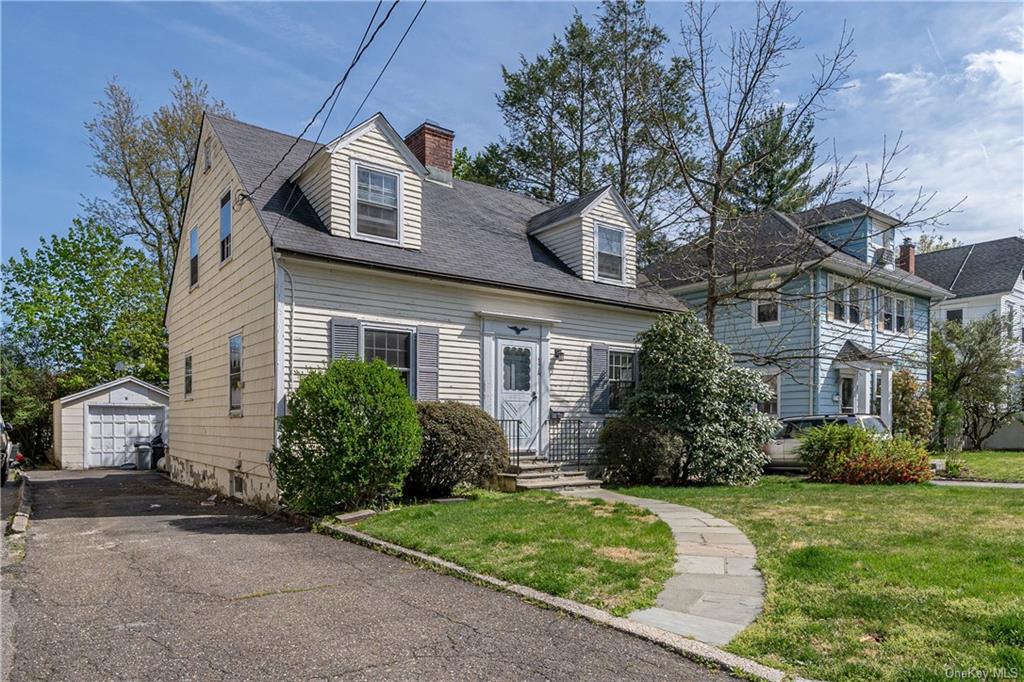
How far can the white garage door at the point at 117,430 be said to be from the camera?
21.5 metres

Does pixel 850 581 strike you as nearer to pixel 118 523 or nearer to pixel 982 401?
pixel 118 523

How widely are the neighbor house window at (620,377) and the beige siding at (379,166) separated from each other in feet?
17.4

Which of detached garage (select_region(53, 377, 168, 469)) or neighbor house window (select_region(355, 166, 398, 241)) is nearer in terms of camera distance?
neighbor house window (select_region(355, 166, 398, 241))

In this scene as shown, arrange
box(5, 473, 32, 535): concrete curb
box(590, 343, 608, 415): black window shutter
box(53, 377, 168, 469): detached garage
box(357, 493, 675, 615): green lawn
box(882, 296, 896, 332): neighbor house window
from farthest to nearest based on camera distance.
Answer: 1. box(882, 296, 896, 332): neighbor house window
2. box(53, 377, 168, 469): detached garage
3. box(590, 343, 608, 415): black window shutter
4. box(5, 473, 32, 535): concrete curb
5. box(357, 493, 675, 615): green lawn

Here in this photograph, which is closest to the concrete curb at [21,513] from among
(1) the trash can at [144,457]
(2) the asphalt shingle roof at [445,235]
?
(2) the asphalt shingle roof at [445,235]

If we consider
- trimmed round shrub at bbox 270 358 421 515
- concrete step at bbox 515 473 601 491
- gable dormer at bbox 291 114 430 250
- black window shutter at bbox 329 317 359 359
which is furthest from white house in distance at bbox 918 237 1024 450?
trimmed round shrub at bbox 270 358 421 515

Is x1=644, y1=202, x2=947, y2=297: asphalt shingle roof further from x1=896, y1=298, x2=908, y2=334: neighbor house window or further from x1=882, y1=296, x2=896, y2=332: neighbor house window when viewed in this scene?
x1=896, y1=298, x2=908, y2=334: neighbor house window

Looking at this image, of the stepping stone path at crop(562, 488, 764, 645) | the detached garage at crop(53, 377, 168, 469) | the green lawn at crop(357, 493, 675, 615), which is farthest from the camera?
the detached garage at crop(53, 377, 168, 469)

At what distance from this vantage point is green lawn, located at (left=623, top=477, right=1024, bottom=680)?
12.5 ft

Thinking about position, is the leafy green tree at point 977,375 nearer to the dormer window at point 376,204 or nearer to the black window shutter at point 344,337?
the dormer window at point 376,204

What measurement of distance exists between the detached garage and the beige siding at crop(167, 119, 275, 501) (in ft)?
18.5

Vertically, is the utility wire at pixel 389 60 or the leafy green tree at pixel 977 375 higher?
the utility wire at pixel 389 60

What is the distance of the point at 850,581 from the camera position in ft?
17.0

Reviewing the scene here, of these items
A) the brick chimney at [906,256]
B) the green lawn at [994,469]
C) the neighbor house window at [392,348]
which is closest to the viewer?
the neighbor house window at [392,348]
